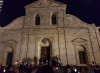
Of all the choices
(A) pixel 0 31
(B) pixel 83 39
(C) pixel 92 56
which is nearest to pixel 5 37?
(A) pixel 0 31

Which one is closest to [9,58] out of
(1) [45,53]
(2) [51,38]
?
(1) [45,53]

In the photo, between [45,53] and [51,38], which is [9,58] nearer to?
[45,53]

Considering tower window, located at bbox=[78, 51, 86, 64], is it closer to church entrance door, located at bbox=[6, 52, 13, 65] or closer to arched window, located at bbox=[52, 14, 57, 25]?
arched window, located at bbox=[52, 14, 57, 25]

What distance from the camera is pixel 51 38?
20094 mm

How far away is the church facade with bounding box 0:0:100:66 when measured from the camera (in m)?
19.1

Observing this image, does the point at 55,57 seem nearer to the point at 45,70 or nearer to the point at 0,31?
the point at 0,31

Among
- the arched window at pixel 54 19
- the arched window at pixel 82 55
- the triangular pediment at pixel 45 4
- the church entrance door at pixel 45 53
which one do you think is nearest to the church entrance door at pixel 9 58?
the church entrance door at pixel 45 53

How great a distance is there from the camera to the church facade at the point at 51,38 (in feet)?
62.5

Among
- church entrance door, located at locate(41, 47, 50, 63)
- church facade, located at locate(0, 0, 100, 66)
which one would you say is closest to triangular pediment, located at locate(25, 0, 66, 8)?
church facade, located at locate(0, 0, 100, 66)

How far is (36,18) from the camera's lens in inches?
887

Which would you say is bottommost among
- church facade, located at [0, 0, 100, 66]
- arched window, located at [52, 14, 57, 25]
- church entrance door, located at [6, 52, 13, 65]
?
church entrance door, located at [6, 52, 13, 65]

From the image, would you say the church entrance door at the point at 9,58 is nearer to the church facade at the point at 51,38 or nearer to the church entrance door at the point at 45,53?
the church facade at the point at 51,38

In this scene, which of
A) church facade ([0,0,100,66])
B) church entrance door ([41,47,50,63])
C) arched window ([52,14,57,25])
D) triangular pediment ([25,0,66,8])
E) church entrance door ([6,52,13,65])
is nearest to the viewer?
church facade ([0,0,100,66])

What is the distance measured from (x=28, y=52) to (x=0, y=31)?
22.8ft
